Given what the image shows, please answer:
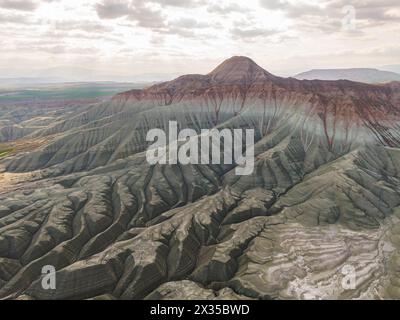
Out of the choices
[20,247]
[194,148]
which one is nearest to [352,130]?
[194,148]

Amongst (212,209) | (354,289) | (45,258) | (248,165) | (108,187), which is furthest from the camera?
(248,165)

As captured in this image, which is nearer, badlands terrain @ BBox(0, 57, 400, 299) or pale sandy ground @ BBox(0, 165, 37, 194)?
badlands terrain @ BBox(0, 57, 400, 299)

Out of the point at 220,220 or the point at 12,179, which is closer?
the point at 220,220

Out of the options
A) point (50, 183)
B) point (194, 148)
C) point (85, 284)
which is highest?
point (194, 148)

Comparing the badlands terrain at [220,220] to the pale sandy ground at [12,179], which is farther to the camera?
the pale sandy ground at [12,179]

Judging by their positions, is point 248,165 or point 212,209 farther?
point 248,165

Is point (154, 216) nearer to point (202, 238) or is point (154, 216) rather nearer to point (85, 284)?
point (202, 238)

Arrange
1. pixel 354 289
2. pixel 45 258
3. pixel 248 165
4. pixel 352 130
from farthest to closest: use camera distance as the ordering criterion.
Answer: pixel 352 130 < pixel 248 165 < pixel 45 258 < pixel 354 289

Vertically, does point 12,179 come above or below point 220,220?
above
